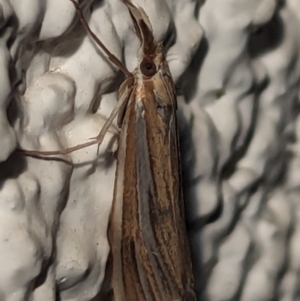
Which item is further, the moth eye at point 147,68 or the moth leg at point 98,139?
the moth eye at point 147,68

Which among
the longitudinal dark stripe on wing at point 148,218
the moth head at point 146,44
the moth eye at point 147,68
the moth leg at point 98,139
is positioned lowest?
the longitudinal dark stripe on wing at point 148,218

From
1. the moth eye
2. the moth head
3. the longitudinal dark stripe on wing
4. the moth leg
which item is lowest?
the longitudinal dark stripe on wing

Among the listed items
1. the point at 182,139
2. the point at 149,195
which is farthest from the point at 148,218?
the point at 182,139

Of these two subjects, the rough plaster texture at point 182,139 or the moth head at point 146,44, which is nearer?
the rough plaster texture at point 182,139

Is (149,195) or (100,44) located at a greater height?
(100,44)

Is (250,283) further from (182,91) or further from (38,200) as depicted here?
(38,200)

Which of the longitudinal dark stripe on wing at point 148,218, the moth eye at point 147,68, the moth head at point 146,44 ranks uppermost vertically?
the moth head at point 146,44

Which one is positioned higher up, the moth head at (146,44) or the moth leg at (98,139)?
the moth head at (146,44)

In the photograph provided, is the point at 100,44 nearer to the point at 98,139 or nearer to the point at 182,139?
the point at 98,139
